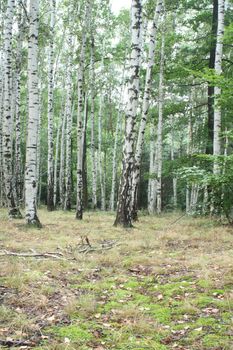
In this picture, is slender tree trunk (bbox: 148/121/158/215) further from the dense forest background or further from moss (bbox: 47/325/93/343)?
moss (bbox: 47/325/93/343)

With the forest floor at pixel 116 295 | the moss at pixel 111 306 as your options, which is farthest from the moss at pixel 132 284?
the moss at pixel 111 306

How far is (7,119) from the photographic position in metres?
12.1

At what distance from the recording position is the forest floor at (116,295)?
3.54m

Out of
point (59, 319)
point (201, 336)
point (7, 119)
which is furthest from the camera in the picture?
point (7, 119)

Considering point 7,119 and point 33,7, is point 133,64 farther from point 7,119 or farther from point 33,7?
point 7,119

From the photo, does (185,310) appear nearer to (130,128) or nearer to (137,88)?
(130,128)

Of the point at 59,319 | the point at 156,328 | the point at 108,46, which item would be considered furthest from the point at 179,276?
the point at 108,46

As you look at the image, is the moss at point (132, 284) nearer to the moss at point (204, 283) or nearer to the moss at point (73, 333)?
the moss at point (204, 283)

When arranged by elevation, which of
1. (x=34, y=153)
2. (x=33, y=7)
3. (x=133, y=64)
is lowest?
(x=34, y=153)

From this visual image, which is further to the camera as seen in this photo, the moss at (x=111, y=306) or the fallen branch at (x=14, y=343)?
the moss at (x=111, y=306)

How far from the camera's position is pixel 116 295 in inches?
188

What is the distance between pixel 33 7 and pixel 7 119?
3.63 m

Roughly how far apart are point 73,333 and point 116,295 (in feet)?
4.15

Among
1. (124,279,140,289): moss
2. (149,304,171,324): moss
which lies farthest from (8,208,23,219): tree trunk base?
(149,304,171,324): moss
